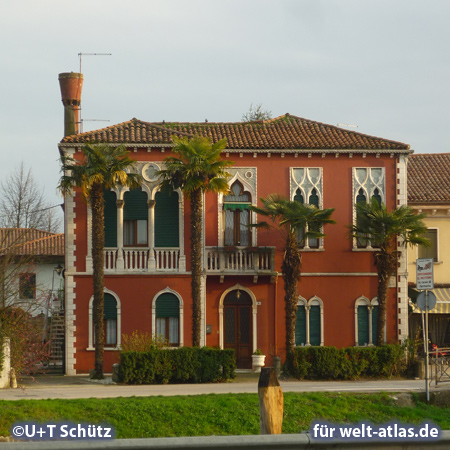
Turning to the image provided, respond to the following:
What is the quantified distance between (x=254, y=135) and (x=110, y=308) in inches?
372

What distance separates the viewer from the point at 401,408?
77.6 feet

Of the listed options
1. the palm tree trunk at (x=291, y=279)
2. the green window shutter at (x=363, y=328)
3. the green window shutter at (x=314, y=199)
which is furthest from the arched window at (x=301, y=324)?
the green window shutter at (x=314, y=199)

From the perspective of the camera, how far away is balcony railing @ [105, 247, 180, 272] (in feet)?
114

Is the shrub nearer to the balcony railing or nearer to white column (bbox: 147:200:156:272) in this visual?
the balcony railing

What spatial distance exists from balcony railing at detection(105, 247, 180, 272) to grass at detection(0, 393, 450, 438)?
11.9 m

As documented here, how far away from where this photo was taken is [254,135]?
121ft

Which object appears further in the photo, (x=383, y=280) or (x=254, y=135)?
(x=254, y=135)

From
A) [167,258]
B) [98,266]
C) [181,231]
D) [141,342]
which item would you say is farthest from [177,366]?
[181,231]

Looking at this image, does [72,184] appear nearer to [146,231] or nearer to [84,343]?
[146,231]

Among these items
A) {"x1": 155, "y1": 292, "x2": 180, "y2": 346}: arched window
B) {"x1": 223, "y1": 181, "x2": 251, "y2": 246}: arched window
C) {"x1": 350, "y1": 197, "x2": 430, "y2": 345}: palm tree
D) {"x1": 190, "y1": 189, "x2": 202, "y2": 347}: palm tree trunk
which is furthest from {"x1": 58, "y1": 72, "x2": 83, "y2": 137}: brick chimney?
{"x1": 350, "y1": 197, "x2": 430, "y2": 345}: palm tree

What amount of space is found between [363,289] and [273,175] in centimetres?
597

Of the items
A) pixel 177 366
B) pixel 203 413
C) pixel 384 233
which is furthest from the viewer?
pixel 384 233

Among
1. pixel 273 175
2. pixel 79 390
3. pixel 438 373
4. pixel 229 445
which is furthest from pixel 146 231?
pixel 229 445

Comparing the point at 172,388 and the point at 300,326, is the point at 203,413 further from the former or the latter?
the point at 300,326
